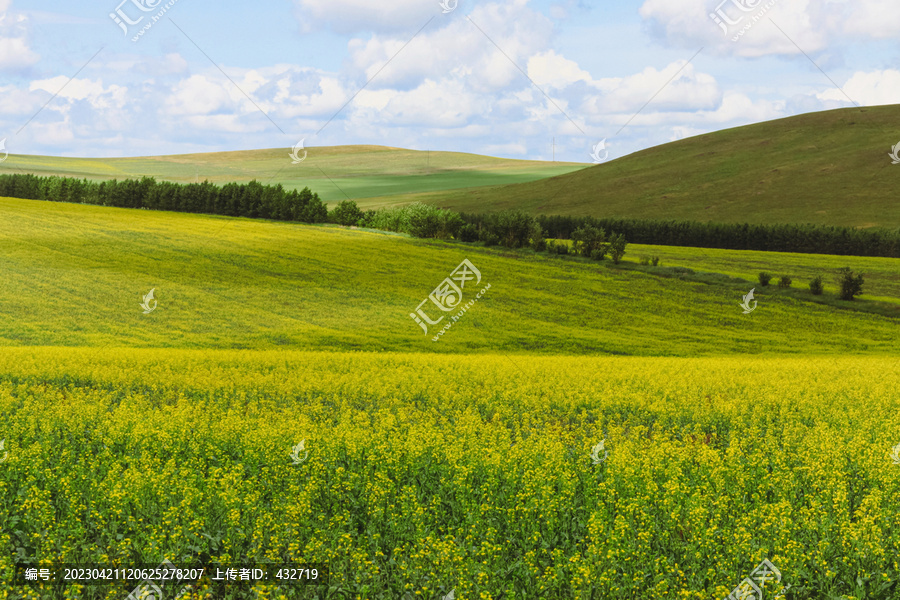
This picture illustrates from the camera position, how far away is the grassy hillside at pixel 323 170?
135 m

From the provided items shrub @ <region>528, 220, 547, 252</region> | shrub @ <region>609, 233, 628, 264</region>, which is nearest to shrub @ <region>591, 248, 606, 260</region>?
shrub @ <region>609, 233, 628, 264</region>

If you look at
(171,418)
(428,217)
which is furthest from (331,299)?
(171,418)

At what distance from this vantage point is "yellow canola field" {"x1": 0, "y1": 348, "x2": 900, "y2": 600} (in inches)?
307

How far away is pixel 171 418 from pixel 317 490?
5.52 metres

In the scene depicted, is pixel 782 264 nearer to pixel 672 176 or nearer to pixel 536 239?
pixel 536 239

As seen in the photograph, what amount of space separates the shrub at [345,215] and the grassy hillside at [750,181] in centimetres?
5757

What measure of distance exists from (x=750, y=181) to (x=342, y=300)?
A: 384 feet

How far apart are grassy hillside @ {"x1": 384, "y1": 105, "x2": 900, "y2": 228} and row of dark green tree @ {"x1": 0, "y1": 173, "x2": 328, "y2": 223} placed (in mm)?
60937

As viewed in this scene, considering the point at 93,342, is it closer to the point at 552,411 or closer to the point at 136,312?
the point at 136,312

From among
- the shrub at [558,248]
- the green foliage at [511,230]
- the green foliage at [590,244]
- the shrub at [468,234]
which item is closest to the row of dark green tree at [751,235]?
the shrub at [468,234]

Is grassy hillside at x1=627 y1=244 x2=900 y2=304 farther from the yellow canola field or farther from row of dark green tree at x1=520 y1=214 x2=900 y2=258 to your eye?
the yellow canola field

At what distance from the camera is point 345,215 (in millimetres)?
83250

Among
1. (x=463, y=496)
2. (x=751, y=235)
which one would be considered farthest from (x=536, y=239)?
(x=463, y=496)

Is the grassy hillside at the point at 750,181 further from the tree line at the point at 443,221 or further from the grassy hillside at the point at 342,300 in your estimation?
the grassy hillside at the point at 342,300
